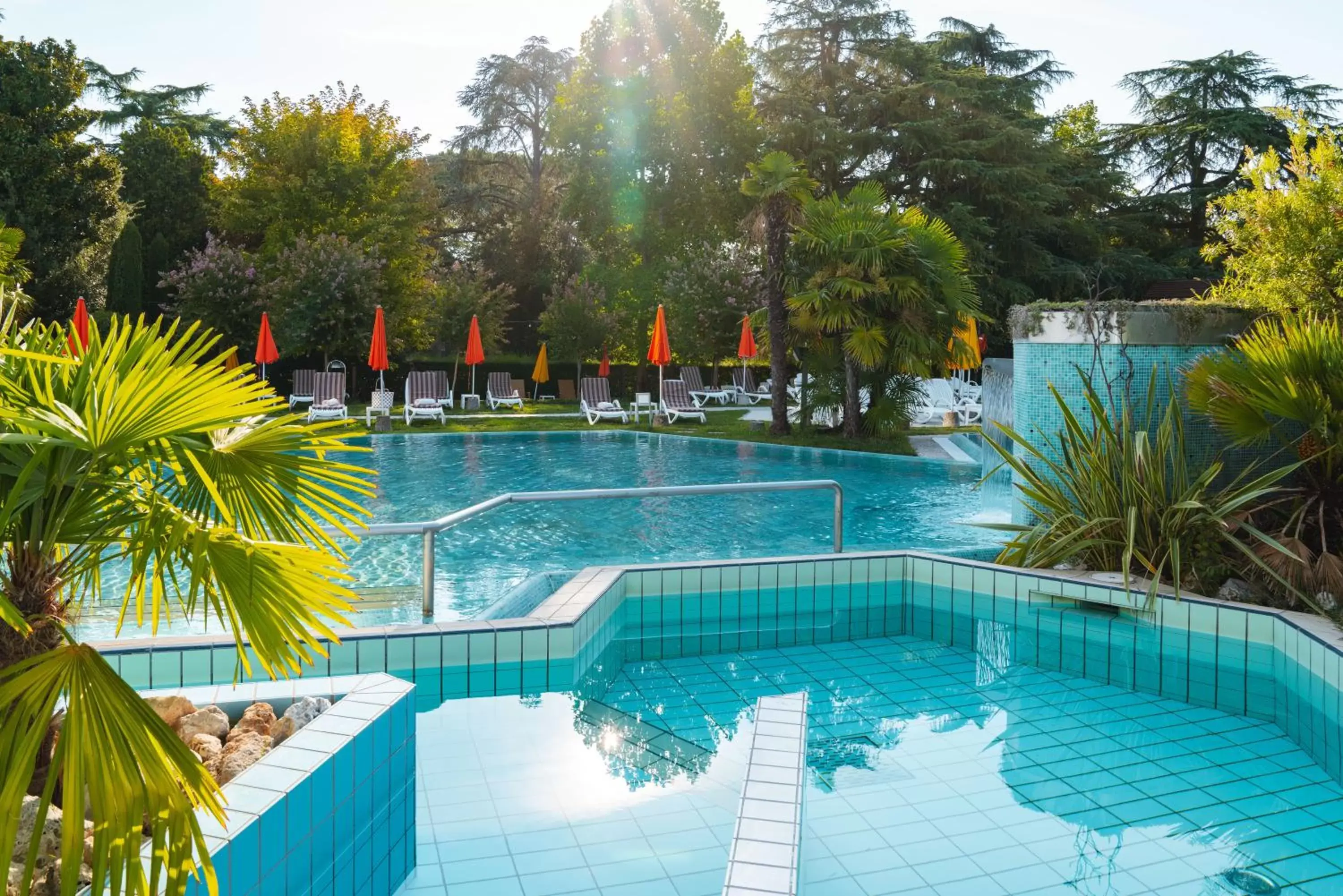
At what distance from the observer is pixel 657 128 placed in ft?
95.5

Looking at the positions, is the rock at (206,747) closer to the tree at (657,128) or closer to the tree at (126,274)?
the tree at (657,128)

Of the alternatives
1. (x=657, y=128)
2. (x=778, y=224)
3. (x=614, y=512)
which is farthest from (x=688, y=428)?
(x=657, y=128)

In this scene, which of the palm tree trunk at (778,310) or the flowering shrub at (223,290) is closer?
the palm tree trunk at (778,310)

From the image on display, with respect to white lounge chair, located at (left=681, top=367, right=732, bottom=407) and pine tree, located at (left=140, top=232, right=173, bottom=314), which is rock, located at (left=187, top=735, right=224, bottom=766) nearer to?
white lounge chair, located at (left=681, top=367, right=732, bottom=407)

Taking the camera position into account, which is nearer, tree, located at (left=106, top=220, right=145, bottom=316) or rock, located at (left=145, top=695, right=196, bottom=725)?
rock, located at (left=145, top=695, right=196, bottom=725)

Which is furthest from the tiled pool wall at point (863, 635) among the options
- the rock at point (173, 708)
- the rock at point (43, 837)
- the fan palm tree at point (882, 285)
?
the fan palm tree at point (882, 285)

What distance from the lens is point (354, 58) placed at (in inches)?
1314

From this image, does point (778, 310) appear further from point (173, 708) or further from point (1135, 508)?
point (173, 708)

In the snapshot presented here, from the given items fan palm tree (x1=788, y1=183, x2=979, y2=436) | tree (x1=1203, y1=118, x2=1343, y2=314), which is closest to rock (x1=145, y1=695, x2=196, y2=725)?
tree (x1=1203, y1=118, x2=1343, y2=314)

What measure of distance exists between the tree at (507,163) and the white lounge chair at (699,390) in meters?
13.0

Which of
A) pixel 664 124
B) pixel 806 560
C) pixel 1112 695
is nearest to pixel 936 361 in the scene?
pixel 806 560

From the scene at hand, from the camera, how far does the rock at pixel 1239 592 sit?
6.43 meters

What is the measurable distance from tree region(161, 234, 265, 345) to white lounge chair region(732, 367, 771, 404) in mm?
11952

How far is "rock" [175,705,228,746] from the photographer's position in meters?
3.42
